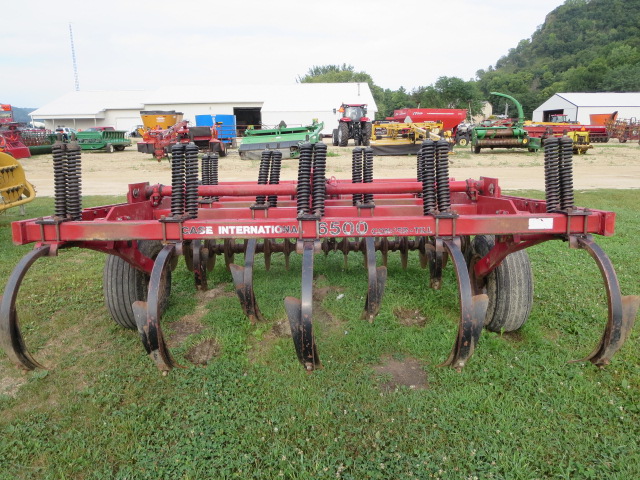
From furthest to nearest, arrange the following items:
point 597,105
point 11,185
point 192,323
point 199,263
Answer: point 597,105
point 11,185
point 199,263
point 192,323

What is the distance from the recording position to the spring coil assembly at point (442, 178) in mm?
3042

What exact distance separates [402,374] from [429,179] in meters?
1.26

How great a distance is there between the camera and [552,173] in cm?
301

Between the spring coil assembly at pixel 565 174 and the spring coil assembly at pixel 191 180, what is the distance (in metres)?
2.22

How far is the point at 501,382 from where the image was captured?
3.09 m

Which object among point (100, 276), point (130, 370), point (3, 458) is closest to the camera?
point (3, 458)

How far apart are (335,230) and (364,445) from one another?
1163 mm

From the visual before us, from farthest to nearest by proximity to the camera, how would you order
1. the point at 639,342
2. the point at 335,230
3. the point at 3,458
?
the point at 639,342
the point at 335,230
the point at 3,458

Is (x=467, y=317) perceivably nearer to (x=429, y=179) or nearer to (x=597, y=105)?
(x=429, y=179)

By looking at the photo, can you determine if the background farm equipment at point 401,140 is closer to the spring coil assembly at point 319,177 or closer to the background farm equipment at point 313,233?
the background farm equipment at point 313,233

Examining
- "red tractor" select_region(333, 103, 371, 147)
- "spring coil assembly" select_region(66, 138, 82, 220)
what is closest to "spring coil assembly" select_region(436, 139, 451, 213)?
"spring coil assembly" select_region(66, 138, 82, 220)

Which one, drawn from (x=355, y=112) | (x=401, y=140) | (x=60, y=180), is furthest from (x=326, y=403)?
(x=355, y=112)

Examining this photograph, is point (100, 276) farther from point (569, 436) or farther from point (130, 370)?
point (569, 436)

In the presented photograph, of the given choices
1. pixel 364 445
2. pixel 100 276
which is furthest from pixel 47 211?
pixel 364 445
